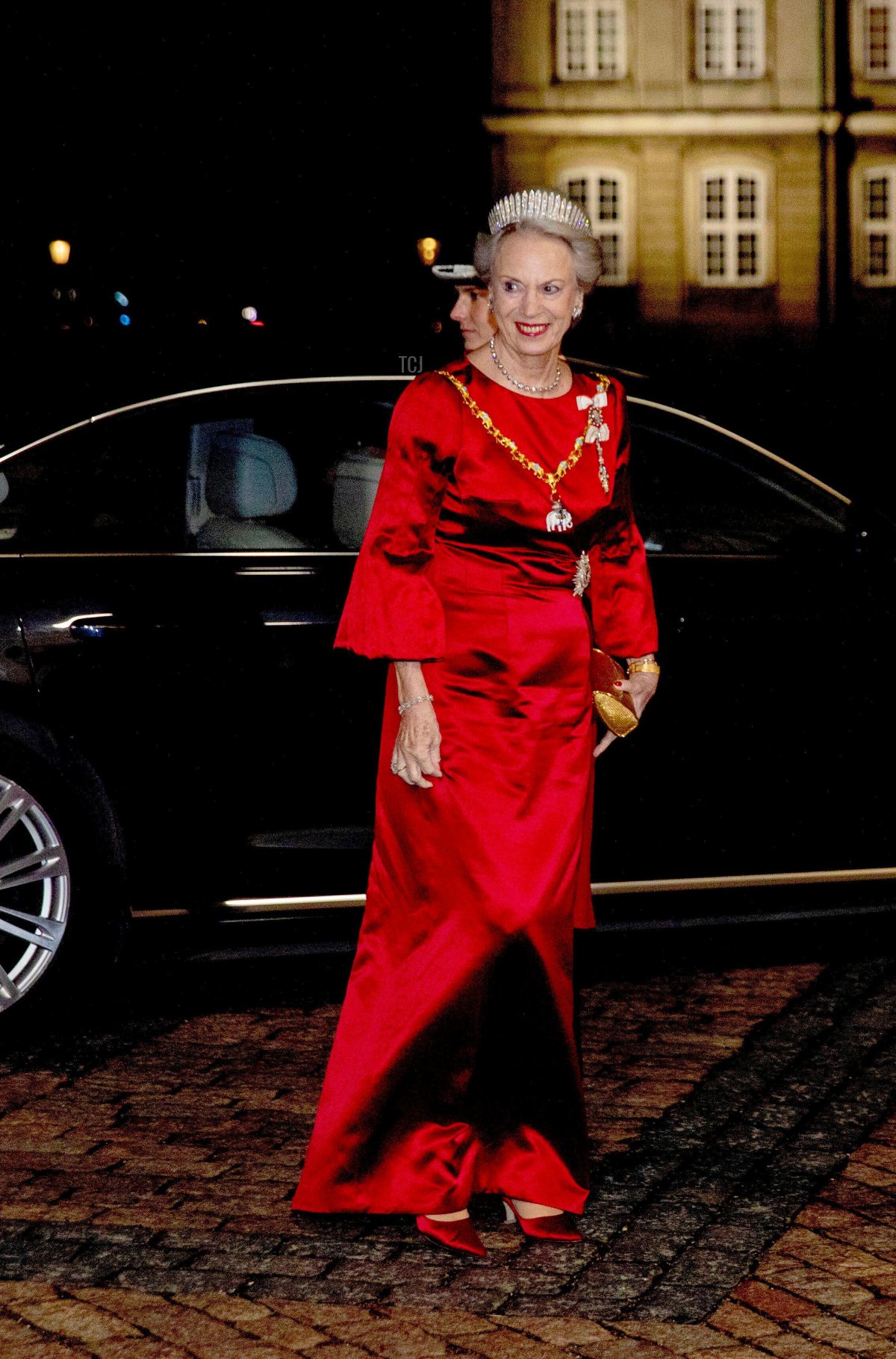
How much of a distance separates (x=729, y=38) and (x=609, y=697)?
33.9 meters

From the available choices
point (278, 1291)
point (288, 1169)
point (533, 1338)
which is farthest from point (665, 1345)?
point (288, 1169)

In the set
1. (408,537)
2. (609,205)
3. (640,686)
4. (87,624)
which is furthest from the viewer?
(609,205)

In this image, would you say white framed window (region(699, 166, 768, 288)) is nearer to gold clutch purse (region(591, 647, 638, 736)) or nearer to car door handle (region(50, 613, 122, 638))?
car door handle (region(50, 613, 122, 638))

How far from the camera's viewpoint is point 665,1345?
9.95ft

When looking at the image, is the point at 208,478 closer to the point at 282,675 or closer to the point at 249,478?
the point at 249,478

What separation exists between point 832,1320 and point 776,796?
2091 mm

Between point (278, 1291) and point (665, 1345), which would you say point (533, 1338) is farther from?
point (278, 1291)

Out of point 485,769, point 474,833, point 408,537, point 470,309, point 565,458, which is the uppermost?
point 470,309

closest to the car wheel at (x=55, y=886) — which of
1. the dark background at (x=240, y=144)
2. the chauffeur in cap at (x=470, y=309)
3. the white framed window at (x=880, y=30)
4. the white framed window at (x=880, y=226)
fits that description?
the chauffeur in cap at (x=470, y=309)

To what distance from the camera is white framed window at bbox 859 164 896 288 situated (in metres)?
35.6

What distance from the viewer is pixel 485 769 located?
3.46 m

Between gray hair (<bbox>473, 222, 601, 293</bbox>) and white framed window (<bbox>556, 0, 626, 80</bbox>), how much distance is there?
32920 mm

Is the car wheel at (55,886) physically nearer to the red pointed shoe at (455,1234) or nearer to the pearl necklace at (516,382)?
the red pointed shoe at (455,1234)

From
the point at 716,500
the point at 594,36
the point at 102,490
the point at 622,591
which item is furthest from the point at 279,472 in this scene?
the point at 594,36
